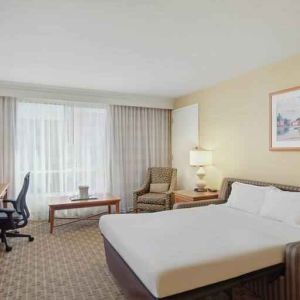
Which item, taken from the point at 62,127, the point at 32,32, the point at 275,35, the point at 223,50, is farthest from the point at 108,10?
the point at 62,127

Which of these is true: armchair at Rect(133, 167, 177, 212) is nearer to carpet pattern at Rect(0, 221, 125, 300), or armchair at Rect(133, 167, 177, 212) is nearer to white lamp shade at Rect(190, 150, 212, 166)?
white lamp shade at Rect(190, 150, 212, 166)

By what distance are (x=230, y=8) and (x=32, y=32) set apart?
1856 millimetres

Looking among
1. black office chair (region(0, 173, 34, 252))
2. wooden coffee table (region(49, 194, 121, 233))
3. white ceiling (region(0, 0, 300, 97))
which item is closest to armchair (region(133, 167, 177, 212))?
wooden coffee table (region(49, 194, 121, 233))

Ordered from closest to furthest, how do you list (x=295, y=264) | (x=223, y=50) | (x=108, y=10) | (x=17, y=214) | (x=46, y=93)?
(x=295, y=264)
(x=108, y=10)
(x=223, y=50)
(x=17, y=214)
(x=46, y=93)

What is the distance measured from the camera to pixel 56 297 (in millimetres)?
2395

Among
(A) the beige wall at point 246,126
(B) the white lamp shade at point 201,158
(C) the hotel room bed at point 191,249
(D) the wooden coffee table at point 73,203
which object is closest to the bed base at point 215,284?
(C) the hotel room bed at point 191,249

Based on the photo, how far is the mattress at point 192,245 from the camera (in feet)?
5.65

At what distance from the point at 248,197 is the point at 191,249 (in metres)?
1.63

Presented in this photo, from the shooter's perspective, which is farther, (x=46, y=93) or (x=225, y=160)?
(x=46, y=93)

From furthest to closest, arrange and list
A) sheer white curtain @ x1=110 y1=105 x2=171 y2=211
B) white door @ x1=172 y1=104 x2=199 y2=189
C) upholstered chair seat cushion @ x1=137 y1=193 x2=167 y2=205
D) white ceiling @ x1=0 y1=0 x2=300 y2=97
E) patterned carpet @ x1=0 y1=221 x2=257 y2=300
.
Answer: sheer white curtain @ x1=110 y1=105 x2=171 y2=211, white door @ x1=172 y1=104 x2=199 y2=189, upholstered chair seat cushion @ x1=137 y1=193 x2=167 y2=205, patterned carpet @ x1=0 y1=221 x2=257 y2=300, white ceiling @ x1=0 y1=0 x2=300 y2=97

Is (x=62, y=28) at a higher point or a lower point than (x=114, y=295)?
higher

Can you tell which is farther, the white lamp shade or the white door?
the white door

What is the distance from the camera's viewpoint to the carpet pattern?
8.12 ft

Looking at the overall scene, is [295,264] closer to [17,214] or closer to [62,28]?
[62,28]
